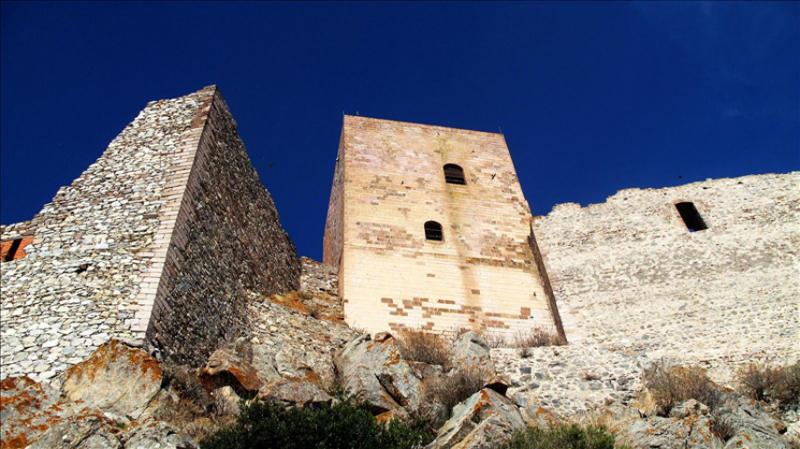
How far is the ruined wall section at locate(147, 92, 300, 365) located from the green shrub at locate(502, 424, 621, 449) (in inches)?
219

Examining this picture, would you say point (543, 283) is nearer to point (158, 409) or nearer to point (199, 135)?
point (199, 135)

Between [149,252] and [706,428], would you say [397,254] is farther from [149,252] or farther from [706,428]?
[706,428]

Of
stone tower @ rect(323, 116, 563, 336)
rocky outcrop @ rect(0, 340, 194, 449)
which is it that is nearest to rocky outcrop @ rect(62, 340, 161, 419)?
rocky outcrop @ rect(0, 340, 194, 449)

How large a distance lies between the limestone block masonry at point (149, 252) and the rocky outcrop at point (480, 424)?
4514 mm

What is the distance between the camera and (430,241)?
64.1ft

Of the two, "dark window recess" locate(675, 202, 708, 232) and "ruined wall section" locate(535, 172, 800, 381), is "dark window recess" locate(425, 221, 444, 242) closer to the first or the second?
"ruined wall section" locate(535, 172, 800, 381)

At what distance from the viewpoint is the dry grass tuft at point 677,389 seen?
11.6m

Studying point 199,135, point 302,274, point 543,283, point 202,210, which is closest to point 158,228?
point 202,210

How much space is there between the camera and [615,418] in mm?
11609

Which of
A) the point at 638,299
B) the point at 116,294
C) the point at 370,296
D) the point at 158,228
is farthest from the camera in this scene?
the point at 370,296

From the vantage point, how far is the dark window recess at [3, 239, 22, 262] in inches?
489

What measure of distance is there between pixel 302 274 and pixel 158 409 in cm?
944

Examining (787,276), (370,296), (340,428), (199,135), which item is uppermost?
(199,135)

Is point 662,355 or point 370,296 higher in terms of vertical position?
point 370,296
